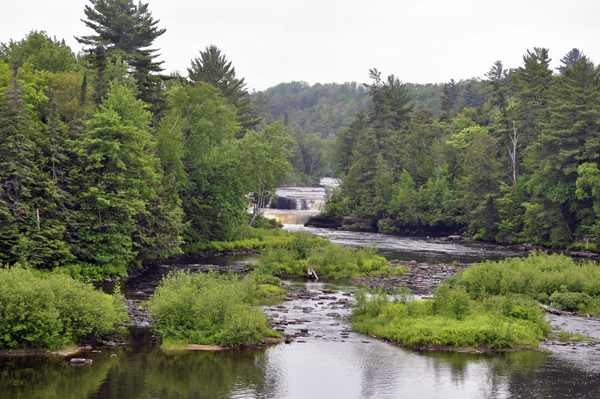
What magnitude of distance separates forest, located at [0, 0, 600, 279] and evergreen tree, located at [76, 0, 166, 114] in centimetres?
15

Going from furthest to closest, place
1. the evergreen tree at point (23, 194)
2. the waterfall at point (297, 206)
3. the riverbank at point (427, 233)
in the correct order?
the waterfall at point (297, 206) → the riverbank at point (427, 233) → the evergreen tree at point (23, 194)

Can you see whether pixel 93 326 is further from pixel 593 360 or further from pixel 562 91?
pixel 562 91

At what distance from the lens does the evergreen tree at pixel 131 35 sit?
61.3m

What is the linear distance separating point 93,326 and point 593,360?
22.2 m

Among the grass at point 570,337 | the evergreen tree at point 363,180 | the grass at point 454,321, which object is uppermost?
the evergreen tree at point 363,180

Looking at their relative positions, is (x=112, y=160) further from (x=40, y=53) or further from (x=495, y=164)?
(x=495, y=164)

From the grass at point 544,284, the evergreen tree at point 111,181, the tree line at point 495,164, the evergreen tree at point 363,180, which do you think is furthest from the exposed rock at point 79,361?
the evergreen tree at point 363,180

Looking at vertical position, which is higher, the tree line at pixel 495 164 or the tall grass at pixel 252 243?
the tree line at pixel 495 164

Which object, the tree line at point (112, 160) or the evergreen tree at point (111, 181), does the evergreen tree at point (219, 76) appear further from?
the evergreen tree at point (111, 181)

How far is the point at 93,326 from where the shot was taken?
26.6 m

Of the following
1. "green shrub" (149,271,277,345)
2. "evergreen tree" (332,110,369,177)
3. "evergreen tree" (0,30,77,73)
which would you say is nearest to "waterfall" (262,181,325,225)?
"evergreen tree" (332,110,369,177)

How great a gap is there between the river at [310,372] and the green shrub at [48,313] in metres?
0.91

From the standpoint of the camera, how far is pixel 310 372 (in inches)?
950

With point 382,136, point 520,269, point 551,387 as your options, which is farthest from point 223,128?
point 382,136
